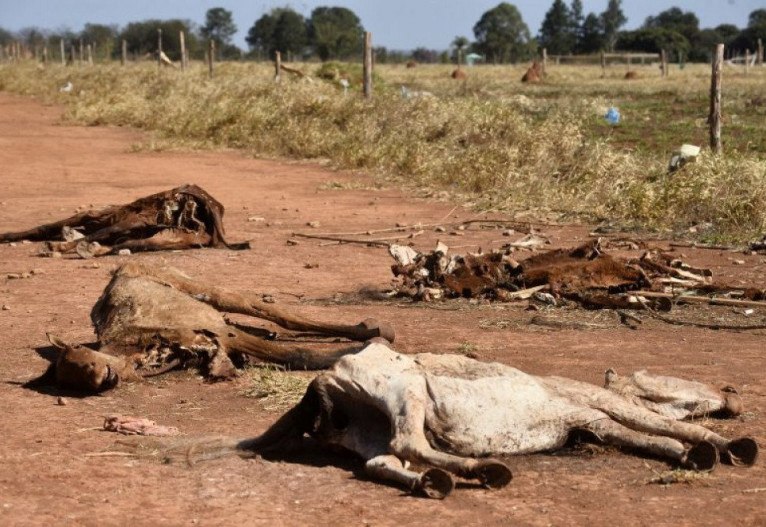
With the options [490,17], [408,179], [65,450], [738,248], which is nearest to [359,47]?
[490,17]

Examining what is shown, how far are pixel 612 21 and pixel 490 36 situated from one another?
379 inches

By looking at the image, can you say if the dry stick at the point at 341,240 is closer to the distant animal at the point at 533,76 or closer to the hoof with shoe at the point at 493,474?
the hoof with shoe at the point at 493,474

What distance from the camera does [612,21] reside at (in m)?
92.6

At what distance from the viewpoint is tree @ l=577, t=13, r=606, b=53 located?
8944cm

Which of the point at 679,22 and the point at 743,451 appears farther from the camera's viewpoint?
the point at 679,22

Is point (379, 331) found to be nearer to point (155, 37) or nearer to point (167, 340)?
point (167, 340)

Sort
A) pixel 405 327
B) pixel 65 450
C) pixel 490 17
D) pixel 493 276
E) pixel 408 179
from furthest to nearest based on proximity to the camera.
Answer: pixel 490 17 < pixel 408 179 < pixel 493 276 < pixel 405 327 < pixel 65 450

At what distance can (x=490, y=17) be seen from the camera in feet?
326

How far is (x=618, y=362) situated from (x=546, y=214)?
609 cm

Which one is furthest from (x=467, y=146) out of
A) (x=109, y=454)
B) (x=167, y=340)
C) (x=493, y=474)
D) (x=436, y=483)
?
(x=436, y=483)

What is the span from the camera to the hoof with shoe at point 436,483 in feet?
12.9

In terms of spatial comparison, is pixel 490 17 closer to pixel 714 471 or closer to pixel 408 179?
pixel 408 179

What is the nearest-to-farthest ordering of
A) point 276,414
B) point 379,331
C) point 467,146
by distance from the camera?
1. point 276,414
2. point 379,331
3. point 467,146

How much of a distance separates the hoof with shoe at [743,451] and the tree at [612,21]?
282ft
